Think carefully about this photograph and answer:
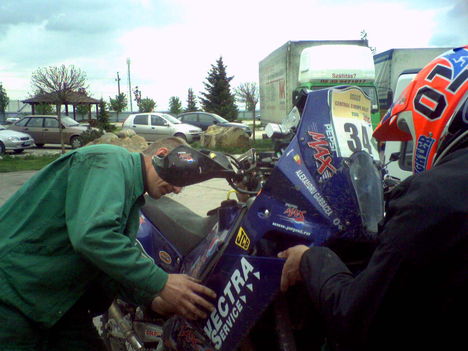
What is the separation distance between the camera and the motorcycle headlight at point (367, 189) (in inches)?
76.5

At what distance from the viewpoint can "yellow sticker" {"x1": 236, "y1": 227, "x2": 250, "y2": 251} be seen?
6.82ft

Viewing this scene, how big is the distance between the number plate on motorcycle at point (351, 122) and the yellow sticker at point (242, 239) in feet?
1.77

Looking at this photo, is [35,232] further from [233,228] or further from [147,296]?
[233,228]

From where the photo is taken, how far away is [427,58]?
13734 millimetres

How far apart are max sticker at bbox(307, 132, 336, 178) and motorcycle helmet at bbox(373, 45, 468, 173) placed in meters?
0.36

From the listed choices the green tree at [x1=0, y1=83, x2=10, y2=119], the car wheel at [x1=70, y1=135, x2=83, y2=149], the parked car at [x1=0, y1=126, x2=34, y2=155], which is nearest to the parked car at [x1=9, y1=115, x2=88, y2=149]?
the car wheel at [x1=70, y1=135, x2=83, y2=149]

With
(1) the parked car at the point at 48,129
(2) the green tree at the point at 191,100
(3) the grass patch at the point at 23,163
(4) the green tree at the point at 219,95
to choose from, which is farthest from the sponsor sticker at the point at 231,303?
(2) the green tree at the point at 191,100

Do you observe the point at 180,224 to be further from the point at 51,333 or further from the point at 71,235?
the point at 71,235

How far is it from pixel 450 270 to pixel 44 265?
5.25 ft

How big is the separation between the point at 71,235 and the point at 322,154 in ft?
3.52

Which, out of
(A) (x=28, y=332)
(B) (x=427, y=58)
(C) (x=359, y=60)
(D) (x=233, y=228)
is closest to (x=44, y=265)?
(A) (x=28, y=332)

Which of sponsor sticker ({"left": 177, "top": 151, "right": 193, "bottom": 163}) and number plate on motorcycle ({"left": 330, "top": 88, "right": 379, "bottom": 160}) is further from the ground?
number plate on motorcycle ({"left": 330, "top": 88, "right": 379, "bottom": 160})

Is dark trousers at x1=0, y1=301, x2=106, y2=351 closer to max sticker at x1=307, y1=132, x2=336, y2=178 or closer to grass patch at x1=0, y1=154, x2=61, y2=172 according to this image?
max sticker at x1=307, y1=132, x2=336, y2=178

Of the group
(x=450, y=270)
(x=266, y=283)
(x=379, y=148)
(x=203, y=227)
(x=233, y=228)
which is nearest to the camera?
(x=450, y=270)
